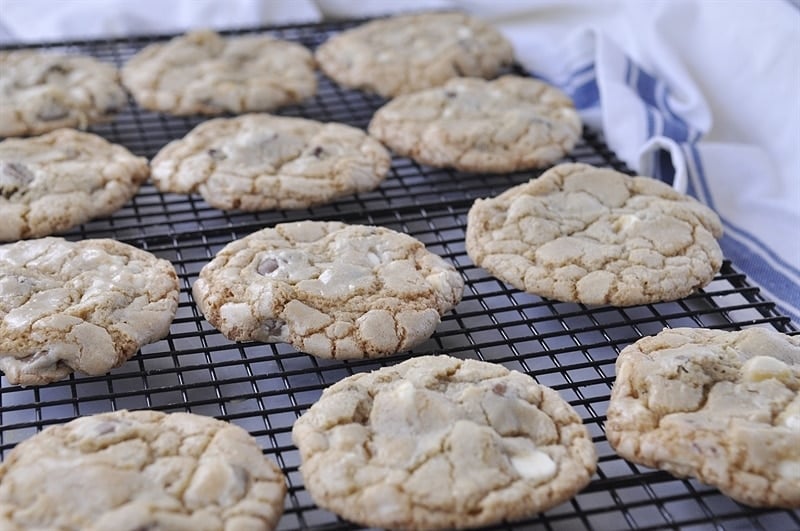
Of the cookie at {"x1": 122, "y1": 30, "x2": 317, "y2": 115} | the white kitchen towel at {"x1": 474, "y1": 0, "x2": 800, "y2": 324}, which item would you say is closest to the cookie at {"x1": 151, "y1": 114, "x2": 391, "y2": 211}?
the cookie at {"x1": 122, "y1": 30, "x2": 317, "y2": 115}

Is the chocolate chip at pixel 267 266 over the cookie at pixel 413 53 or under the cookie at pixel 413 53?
over

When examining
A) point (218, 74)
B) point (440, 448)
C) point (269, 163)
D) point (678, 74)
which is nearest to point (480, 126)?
point (269, 163)

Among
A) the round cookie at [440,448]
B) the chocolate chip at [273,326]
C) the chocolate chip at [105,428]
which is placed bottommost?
the chocolate chip at [273,326]

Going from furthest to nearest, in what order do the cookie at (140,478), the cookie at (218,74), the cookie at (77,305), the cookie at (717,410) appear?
1. the cookie at (218,74)
2. the cookie at (77,305)
3. the cookie at (717,410)
4. the cookie at (140,478)

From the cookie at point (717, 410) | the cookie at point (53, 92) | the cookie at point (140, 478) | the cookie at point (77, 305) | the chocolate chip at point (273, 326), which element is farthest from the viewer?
the cookie at point (53, 92)

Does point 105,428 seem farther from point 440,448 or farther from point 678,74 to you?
point 678,74

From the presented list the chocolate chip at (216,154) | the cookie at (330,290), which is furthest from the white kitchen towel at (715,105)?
the chocolate chip at (216,154)

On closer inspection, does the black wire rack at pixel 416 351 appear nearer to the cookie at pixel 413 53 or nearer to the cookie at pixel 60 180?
the cookie at pixel 60 180

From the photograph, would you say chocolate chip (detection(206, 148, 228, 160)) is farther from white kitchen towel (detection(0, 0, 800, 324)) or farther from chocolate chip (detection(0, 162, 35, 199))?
white kitchen towel (detection(0, 0, 800, 324))
